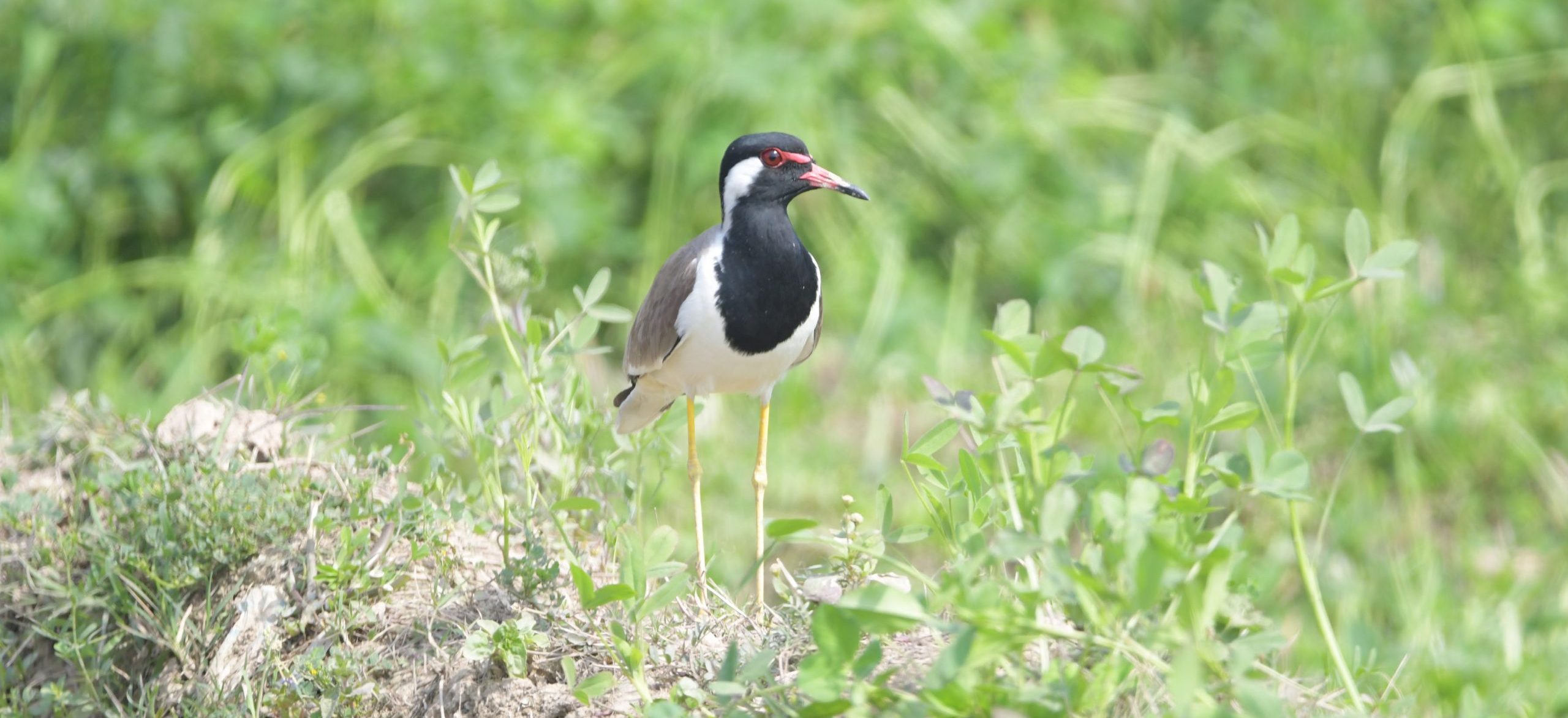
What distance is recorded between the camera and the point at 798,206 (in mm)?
6852

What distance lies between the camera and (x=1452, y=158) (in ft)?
24.5

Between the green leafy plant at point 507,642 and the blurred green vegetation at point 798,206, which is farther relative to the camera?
the blurred green vegetation at point 798,206

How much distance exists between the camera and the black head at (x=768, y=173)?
11.8 ft

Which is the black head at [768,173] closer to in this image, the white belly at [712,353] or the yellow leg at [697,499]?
the white belly at [712,353]

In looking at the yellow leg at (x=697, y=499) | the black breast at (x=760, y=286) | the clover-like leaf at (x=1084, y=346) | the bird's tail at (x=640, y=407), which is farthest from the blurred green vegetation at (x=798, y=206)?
the clover-like leaf at (x=1084, y=346)

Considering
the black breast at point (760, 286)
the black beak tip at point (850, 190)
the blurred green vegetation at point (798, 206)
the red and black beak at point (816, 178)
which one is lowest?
the blurred green vegetation at point (798, 206)

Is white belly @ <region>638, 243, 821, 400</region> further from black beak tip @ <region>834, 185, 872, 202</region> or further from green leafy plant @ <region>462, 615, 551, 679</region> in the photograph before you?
green leafy plant @ <region>462, 615, 551, 679</region>

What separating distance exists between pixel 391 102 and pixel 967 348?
2.72m

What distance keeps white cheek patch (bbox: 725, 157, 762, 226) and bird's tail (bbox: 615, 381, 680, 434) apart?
53 cm

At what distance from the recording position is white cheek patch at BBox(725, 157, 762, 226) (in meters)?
3.61

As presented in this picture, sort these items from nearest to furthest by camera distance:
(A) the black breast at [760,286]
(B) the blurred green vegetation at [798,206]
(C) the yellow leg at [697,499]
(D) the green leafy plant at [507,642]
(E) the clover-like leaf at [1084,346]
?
(E) the clover-like leaf at [1084,346], (D) the green leafy plant at [507,642], (C) the yellow leg at [697,499], (A) the black breast at [760,286], (B) the blurred green vegetation at [798,206]

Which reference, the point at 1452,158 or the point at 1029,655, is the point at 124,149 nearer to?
A: the point at 1029,655

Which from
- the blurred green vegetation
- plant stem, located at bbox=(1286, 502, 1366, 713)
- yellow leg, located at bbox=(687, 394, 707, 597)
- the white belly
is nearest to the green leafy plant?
yellow leg, located at bbox=(687, 394, 707, 597)

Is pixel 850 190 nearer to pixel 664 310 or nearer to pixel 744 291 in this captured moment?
pixel 744 291
